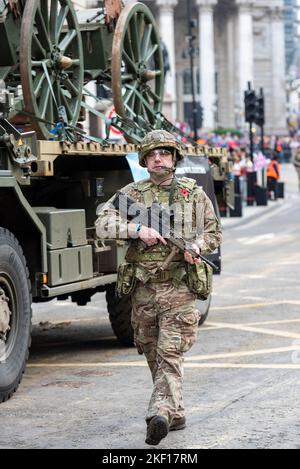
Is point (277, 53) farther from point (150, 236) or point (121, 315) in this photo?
point (150, 236)

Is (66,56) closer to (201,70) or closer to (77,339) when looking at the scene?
(77,339)

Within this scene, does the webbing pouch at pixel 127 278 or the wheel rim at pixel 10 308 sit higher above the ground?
the webbing pouch at pixel 127 278

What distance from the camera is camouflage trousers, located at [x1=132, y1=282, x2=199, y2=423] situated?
24.1ft

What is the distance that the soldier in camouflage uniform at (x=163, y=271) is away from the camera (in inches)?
291

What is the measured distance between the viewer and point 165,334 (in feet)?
24.5

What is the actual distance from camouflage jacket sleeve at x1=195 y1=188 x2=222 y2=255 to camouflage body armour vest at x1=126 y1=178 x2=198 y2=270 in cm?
4

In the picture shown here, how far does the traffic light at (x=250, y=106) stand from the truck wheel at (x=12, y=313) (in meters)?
31.6

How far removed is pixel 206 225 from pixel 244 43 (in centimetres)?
11015

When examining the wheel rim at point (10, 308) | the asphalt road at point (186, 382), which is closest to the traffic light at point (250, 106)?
the asphalt road at point (186, 382)

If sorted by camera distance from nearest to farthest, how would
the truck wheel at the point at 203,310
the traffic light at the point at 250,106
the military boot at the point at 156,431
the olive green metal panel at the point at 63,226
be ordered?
the military boot at the point at 156,431 < the olive green metal panel at the point at 63,226 < the truck wheel at the point at 203,310 < the traffic light at the point at 250,106

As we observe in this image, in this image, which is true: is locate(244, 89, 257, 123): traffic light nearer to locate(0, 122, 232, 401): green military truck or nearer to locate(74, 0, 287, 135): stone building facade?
locate(0, 122, 232, 401): green military truck

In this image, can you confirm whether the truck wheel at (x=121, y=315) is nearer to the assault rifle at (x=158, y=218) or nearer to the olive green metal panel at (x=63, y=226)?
the olive green metal panel at (x=63, y=226)

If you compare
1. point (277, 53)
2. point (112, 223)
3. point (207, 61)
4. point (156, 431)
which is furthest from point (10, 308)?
point (277, 53)
